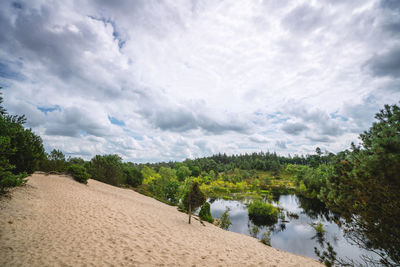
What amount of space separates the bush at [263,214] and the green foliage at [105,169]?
33.3 meters

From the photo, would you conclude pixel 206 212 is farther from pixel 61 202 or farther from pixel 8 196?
pixel 8 196

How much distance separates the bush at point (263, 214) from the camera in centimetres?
3137

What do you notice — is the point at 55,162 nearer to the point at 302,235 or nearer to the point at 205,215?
the point at 205,215

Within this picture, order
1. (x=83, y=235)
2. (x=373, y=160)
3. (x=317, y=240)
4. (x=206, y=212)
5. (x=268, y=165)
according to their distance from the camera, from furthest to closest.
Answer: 1. (x=268, y=165)
2. (x=206, y=212)
3. (x=317, y=240)
4. (x=83, y=235)
5. (x=373, y=160)

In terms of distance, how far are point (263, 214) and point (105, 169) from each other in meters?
37.8

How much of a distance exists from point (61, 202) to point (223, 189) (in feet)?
205

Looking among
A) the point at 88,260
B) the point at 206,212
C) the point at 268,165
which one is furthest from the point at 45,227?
the point at 268,165

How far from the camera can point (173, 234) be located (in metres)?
13.4

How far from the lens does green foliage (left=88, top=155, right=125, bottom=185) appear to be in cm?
4200

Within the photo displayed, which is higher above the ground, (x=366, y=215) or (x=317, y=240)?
(x=366, y=215)

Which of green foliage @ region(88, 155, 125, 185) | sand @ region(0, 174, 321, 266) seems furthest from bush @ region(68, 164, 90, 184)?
sand @ region(0, 174, 321, 266)

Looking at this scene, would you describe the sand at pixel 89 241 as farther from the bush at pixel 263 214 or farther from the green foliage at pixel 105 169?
the green foliage at pixel 105 169

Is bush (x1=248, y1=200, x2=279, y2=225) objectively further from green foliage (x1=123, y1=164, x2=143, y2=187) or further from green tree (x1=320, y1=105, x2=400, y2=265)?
green foliage (x1=123, y1=164, x2=143, y2=187)

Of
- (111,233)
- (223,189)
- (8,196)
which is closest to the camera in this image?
(111,233)
